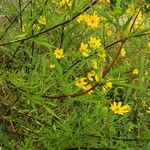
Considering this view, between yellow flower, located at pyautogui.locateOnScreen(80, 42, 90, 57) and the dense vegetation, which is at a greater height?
yellow flower, located at pyautogui.locateOnScreen(80, 42, 90, 57)

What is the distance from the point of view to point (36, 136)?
5.65 ft

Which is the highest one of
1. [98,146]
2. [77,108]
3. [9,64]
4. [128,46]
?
[128,46]

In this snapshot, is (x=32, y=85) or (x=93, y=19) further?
(x=93, y=19)

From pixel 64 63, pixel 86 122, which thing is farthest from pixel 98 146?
pixel 64 63

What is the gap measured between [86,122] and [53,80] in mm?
248

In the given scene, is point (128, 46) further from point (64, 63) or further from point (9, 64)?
point (9, 64)

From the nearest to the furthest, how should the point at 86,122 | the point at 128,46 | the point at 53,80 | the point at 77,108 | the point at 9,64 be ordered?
the point at 86,122 < the point at 53,80 < the point at 77,108 < the point at 9,64 < the point at 128,46

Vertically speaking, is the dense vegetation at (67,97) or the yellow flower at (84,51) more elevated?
the yellow flower at (84,51)

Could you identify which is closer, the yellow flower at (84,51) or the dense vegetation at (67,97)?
the dense vegetation at (67,97)

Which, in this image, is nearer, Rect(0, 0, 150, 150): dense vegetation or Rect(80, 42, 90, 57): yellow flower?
Rect(0, 0, 150, 150): dense vegetation

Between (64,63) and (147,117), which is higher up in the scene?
(64,63)

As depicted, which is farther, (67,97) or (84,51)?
(84,51)

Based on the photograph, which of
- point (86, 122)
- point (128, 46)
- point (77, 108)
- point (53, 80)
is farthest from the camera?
point (128, 46)

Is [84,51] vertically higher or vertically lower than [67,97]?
higher
